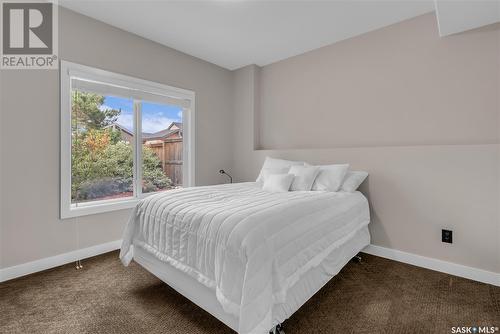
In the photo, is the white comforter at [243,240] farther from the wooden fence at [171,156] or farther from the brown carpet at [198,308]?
the wooden fence at [171,156]

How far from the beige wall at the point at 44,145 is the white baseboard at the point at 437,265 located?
10.00 feet

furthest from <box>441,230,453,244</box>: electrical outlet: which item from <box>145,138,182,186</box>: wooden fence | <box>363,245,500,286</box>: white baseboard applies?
<box>145,138,182,186</box>: wooden fence

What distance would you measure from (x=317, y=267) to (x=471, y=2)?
2.44 metres

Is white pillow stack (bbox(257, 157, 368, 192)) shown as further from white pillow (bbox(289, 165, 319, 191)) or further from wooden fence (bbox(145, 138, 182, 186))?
wooden fence (bbox(145, 138, 182, 186))

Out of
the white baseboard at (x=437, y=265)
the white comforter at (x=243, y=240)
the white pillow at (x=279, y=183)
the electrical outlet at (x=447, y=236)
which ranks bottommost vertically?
the white baseboard at (x=437, y=265)

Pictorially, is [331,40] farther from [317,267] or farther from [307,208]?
[317,267]

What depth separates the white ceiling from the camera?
2451 mm

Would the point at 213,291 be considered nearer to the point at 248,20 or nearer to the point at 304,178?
the point at 304,178

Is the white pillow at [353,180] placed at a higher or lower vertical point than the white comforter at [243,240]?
higher

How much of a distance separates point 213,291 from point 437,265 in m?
2.26

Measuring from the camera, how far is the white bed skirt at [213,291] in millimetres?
1426

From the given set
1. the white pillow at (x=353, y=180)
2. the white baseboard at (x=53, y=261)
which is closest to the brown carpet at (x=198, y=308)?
the white baseboard at (x=53, y=261)

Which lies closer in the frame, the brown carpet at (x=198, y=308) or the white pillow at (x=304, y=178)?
the brown carpet at (x=198, y=308)

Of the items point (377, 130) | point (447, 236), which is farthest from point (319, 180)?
point (447, 236)
